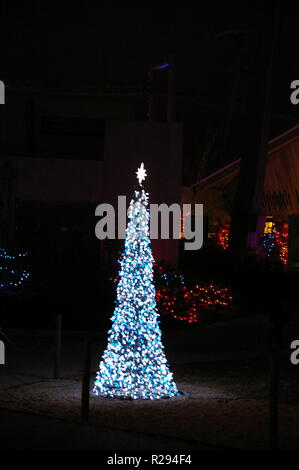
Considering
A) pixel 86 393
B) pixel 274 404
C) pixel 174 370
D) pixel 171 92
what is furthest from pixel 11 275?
pixel 274 404

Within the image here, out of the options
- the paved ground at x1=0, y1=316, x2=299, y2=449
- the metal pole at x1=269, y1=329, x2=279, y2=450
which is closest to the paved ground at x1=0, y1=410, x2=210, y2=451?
the paved ground at x1=0, y1=316, x2=299, y2=449

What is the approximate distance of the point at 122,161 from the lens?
89.1 feet

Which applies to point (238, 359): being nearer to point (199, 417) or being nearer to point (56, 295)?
point (199, 417)

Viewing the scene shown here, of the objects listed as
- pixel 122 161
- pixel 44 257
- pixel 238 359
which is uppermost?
pixel 122 161

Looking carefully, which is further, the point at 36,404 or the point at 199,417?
the point at 36,404

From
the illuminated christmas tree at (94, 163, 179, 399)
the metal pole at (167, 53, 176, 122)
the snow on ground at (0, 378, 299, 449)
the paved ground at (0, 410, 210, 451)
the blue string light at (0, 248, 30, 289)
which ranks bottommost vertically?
the paved ground at (0, 410, 210, 451)

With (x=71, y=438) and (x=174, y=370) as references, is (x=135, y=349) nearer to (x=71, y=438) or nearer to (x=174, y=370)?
(x=71, y=438)

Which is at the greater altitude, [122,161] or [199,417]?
[122,161]

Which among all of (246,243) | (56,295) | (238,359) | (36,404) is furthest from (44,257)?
(36,404)

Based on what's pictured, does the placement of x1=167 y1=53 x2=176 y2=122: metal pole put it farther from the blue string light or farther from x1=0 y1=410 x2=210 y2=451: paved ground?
x1=0 y1=410 x2=210 y2=451: paved ground

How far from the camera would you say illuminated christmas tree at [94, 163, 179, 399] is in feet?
37.3

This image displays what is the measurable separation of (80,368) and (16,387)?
2.48 m

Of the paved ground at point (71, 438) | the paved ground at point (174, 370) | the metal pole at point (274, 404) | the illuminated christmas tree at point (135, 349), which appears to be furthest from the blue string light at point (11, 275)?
the metal pole at point (274, 404)
